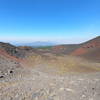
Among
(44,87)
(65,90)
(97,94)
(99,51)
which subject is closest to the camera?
(97,94)

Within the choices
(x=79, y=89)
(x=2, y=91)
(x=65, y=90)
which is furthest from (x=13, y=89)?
(x=79, y=89)

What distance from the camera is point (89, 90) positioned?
186 inches

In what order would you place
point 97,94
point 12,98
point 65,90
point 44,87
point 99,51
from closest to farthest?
1. point 12,98
2. point 97,94
3. point 65,90
4. point 44,87
5. point 99,51

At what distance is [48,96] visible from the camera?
164 inches

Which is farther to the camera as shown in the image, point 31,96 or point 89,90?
point 89,90

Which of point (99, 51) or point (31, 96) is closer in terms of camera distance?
point (31, 96)

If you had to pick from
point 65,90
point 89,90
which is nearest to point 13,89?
point 65,90

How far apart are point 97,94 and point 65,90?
4.22 ft

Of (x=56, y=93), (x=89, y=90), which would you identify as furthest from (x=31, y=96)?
(x=89, y=90)

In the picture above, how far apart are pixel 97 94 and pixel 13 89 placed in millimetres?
3559

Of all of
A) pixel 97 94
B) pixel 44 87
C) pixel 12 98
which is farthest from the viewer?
pixel 44 87

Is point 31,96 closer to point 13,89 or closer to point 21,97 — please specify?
point 21,97

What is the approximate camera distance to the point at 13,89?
15.6ft

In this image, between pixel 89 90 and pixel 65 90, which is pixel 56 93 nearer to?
pixel 65 90
